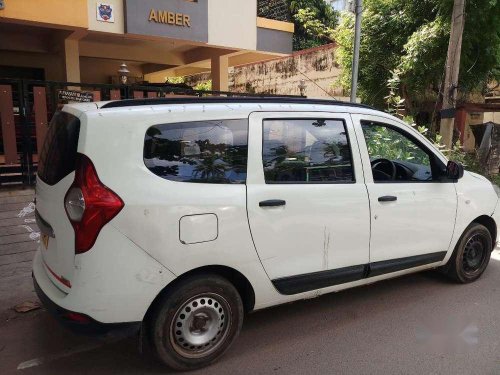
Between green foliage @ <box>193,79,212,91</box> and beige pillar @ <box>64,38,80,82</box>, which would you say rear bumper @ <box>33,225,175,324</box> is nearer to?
beige pillar @ <box>64,38,80,82</box>

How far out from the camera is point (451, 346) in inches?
128

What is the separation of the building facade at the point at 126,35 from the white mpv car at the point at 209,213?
19.5 feet

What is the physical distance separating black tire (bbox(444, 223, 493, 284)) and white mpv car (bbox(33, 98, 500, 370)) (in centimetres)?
66

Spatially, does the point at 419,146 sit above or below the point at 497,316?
above

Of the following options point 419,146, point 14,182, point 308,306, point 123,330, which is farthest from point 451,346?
point 14,182

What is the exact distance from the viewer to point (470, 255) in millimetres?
4438

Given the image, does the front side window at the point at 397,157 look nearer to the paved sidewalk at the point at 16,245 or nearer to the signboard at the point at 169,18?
the paved sidewalk at the point at 16,245

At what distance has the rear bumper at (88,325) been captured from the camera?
8.34 ft

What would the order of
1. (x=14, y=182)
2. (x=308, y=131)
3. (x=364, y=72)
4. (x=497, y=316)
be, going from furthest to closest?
1. (x=364, y=72)
2. (x=14, y=182)
3. (x=497, y=316)
4. (x=308, y=131)

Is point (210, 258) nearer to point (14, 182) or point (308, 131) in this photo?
point (308, 131)

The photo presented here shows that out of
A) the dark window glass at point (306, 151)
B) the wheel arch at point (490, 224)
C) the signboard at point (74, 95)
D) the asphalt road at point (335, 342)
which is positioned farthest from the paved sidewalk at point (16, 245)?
the wheel arch at point (490, 224)

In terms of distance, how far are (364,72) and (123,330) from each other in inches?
457

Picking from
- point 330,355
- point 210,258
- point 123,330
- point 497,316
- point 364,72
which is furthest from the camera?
point 364,72

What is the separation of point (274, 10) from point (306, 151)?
1504 cm
